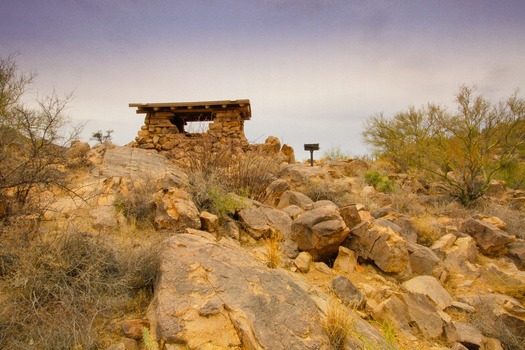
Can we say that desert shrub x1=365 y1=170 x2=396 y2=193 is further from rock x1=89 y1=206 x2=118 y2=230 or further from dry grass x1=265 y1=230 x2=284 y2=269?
rock x1=89 y1=206 x2=118 y2=230

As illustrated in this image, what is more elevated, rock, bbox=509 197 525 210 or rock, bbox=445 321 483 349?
rock, bbox=509 197 525 210

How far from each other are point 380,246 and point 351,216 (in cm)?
66

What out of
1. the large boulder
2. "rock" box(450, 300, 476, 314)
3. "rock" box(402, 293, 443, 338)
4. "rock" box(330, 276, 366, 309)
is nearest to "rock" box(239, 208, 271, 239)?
"rock" box(330, 276, 366, 309)

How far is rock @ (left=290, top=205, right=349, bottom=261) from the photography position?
424cm

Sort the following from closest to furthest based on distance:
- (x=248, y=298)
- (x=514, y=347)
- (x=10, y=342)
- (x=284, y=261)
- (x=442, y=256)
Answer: (x=10, y=342), (x=248, y=298), (x=514, y=347), (x=284, y=261), (x=442, y=256)

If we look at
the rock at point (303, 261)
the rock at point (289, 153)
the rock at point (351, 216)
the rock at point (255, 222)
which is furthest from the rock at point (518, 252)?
the rock at point (289, 153)

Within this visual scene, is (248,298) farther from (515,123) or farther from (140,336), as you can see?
(515,123)

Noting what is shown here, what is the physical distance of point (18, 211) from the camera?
12.2 feet

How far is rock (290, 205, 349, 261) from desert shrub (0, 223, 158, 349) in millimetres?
2224

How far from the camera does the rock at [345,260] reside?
13.7 ft

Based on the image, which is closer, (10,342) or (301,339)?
(10,342)

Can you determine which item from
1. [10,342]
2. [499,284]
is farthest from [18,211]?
[499,284]

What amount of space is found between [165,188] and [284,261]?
2.18 meters

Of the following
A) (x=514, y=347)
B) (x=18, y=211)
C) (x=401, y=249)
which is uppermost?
(x=18, y=211)
